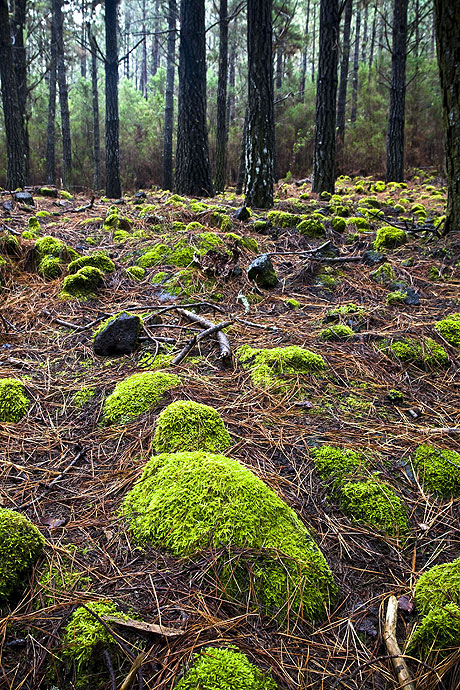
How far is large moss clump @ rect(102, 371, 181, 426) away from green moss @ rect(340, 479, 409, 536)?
1023mm

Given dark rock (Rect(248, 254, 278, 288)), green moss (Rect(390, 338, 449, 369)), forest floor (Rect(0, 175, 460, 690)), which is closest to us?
forest floor (Rect(0, 175, 460, 690))

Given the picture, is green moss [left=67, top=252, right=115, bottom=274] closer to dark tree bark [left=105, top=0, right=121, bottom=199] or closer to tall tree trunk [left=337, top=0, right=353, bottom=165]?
dark tree bark [left=105, top=0, right=121, bottom=199]

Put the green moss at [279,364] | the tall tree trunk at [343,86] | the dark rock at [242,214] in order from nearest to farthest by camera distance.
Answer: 1. the green moss at [279,364]
2. the dark rock at [242,214]
3. the tall tree trunk at [343,86]

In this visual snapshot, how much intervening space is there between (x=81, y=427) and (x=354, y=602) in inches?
56.9

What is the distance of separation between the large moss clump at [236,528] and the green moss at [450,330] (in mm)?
2008

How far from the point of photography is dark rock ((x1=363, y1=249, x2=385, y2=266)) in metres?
4.45

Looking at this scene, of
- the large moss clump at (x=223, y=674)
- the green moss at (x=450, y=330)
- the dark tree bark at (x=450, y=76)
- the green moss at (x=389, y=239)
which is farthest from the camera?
the green moss at (x=389, y=239)

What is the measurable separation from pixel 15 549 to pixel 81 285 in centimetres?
281

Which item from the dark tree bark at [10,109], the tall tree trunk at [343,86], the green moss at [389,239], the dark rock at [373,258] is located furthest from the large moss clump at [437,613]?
the tall tree trunk at [343,86]

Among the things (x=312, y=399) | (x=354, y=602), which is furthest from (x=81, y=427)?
(x=354, y=602)

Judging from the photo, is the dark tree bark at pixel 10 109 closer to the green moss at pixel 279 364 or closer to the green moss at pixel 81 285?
the green moss at pixel 81 285

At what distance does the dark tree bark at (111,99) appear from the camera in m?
9.16

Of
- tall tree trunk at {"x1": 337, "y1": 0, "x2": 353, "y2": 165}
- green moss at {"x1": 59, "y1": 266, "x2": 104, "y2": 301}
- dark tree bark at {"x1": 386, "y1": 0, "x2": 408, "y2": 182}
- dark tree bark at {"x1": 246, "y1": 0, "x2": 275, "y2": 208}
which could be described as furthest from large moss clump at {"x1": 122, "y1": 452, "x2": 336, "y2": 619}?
tall tree trunk at {"x1": 337, "y1": 0, "x2": 353, "y2": 165}

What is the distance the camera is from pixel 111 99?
31.4 feet
